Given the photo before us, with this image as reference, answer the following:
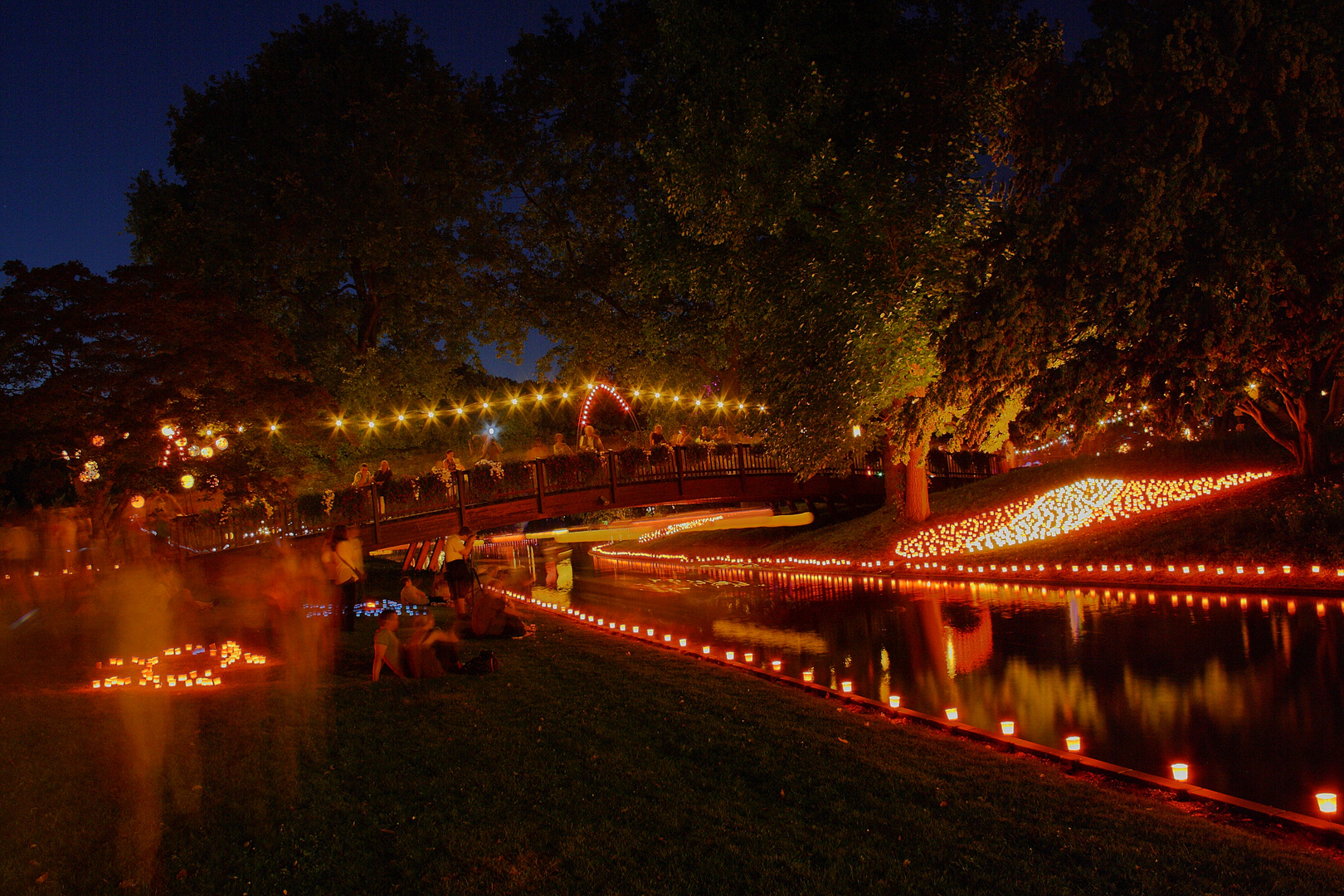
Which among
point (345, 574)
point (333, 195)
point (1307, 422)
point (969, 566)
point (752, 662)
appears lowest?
point (752, 662)

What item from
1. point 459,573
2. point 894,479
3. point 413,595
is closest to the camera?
point 413,595

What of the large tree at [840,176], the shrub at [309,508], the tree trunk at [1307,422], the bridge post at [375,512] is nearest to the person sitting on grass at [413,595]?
the bridge post at [375,512]

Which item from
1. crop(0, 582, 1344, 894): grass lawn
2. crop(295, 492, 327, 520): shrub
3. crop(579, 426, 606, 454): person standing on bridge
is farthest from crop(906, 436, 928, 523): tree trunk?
crop(295, 492, 327, 520): shrub

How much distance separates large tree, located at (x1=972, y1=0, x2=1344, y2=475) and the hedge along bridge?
9.86m

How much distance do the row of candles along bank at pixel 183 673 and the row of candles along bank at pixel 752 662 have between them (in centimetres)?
569

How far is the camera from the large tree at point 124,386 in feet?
43.4

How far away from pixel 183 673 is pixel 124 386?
6.45 metres

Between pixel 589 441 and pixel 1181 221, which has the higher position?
pixel 1181 221

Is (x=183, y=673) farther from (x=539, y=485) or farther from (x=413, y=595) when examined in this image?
(x=539, y=485)

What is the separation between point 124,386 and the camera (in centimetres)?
1436

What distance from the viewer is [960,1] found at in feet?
61.5

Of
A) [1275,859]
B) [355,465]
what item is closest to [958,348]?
[1275,859]

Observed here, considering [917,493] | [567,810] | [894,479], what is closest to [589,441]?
[894,479]

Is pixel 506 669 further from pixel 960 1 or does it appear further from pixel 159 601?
pixel 960 1
